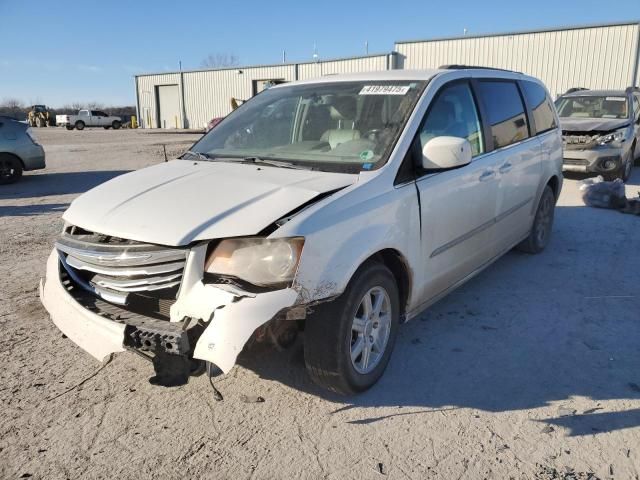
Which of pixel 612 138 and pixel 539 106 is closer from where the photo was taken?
pixel 539 106

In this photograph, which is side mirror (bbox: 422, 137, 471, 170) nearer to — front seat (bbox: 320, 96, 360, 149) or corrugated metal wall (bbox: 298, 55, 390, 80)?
front seat (bbox: 320, 96, 360, 149)

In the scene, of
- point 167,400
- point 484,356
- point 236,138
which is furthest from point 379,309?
point 236,138

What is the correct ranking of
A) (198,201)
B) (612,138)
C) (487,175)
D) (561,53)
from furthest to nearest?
(561,53) < (612,138) < (487,175) < (198,201)

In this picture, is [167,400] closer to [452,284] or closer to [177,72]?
[452,284]

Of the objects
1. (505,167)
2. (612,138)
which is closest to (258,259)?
(505,167)

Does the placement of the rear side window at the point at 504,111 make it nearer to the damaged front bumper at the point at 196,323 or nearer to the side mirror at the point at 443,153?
the side mirror at the point at 443,153

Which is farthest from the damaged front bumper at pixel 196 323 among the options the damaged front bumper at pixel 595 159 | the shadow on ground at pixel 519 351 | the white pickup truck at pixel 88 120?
the white pickup truck at pixel 88 120

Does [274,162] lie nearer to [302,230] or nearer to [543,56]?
[302,230]

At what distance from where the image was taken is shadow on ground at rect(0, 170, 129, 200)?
10.6m

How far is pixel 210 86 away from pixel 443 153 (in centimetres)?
4006

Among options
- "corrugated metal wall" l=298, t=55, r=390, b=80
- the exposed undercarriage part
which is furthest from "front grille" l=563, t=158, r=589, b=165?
"corrugated metal wall" l=298, t=55, r=390, b=80

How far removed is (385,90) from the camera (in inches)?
145

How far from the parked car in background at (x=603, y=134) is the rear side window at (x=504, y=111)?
588 centimetres

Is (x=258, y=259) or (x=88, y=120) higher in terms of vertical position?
(x=88, y=120)
